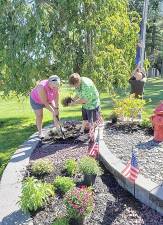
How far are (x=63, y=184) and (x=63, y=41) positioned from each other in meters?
6.28

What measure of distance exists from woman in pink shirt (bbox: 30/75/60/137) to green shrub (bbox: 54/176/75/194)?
9.76 ft

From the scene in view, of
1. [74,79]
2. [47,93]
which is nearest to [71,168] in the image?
[74,79]

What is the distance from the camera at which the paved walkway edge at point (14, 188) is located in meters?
5.23

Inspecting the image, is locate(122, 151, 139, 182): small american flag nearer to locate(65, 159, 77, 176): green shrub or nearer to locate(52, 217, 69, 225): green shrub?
locate(65, 159, 77, 176): green shrub

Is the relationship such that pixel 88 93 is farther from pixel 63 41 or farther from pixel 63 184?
pixel 63 41

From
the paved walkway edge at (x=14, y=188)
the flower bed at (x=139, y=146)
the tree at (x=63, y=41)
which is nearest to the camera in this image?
the paved walkway edge at (x=14, y=188)

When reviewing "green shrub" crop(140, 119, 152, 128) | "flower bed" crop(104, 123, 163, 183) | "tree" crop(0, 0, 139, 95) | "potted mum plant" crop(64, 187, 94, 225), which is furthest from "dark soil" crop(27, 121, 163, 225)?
"tree" crop(0, 0, 139, 95)

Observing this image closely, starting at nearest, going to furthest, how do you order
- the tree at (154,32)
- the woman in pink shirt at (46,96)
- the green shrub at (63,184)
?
the green shrub at (63,184), the woman in pink shirt at (46,96), the tree at (154,32)

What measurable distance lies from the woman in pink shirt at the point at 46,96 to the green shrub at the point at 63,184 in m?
2.98

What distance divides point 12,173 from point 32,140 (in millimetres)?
2403

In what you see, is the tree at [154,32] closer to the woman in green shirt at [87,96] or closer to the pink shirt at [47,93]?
the pink shirt at [47,93]

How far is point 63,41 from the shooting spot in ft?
37.7

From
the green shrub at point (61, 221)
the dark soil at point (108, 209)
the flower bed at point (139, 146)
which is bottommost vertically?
the dark soil at point (108, 209)

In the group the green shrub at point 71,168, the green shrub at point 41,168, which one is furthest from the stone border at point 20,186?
the green shrub at point 71,168
